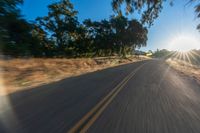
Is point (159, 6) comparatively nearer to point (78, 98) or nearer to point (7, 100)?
point (78, 98)

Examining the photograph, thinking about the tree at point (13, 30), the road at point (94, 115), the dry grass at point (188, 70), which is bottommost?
the dry grass at point (188, 70)

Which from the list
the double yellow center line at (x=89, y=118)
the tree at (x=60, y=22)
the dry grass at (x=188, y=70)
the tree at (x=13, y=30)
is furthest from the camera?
the tree at (x=60, y=22)

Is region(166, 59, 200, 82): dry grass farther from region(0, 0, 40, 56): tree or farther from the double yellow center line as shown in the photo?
region(0, 0, 40, 56): tree

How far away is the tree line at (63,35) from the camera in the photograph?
27.8 meters

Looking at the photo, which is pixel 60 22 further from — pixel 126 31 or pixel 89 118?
pixel 89 118

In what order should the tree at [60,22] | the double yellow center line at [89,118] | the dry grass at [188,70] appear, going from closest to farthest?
the double yellow center line at [89,118]
the dry grass at [188,70]
the tree at [60,22]

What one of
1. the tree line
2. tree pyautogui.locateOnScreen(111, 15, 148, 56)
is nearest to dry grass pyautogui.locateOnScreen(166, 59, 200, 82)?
the tree line

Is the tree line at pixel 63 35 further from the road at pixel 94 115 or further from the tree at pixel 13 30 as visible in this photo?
the road at pixel 94 115

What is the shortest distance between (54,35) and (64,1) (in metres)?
7.70

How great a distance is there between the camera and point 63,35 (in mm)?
52125

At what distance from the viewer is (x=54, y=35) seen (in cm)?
5112

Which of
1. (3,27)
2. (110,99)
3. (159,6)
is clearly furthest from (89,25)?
(110,99)

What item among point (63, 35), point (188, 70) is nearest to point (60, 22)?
point (63, 35)

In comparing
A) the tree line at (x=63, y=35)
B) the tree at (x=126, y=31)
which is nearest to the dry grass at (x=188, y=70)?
the tree line at (x=63, y=35)
